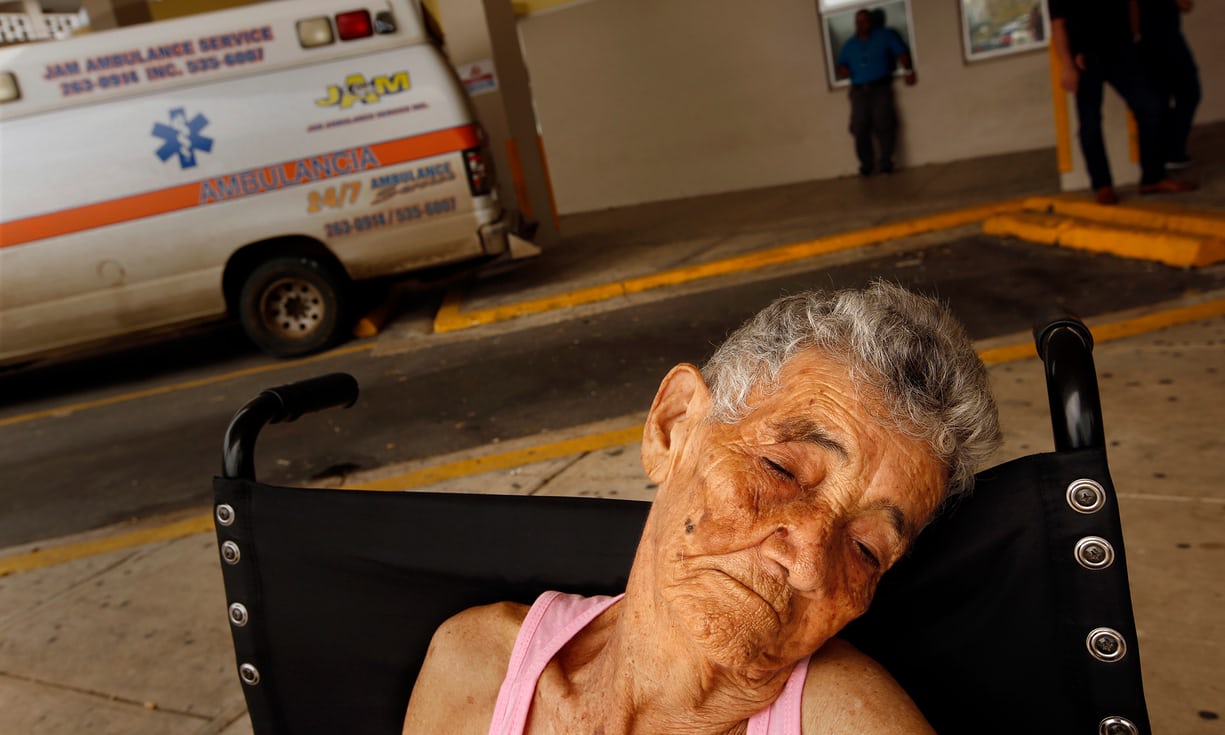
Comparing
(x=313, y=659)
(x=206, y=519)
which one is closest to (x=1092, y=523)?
(x=313, y=659)

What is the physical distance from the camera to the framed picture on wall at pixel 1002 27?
1206cm

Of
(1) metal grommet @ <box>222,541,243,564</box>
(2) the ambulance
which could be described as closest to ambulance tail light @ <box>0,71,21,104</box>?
(2) the ambulance

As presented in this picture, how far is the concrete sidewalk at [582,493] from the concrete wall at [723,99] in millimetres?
8569

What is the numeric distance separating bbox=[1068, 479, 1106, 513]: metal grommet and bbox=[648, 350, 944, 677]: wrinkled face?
0.16 m

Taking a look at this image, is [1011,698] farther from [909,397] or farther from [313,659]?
[313,659]

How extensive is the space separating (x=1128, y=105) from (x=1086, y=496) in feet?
21.8

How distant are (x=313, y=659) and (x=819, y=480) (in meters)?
1.00

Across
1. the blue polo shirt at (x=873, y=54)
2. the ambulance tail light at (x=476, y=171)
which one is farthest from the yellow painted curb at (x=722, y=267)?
the blue polo shirt at (x=873, y=54)

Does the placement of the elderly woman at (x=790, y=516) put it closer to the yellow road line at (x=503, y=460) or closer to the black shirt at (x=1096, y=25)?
the yellow road line at (x=503, y=460)

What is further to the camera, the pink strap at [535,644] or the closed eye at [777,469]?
the pink strap at [535,644]

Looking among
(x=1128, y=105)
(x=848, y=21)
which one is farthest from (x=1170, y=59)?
(x=848, y=21)

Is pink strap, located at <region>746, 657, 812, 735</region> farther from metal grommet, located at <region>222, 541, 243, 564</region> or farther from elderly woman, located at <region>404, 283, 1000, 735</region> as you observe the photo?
metal grommet, located at <region>222, 541, 243, 564</region>

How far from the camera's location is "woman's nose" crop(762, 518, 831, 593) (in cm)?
112

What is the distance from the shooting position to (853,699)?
1167 millimetres
